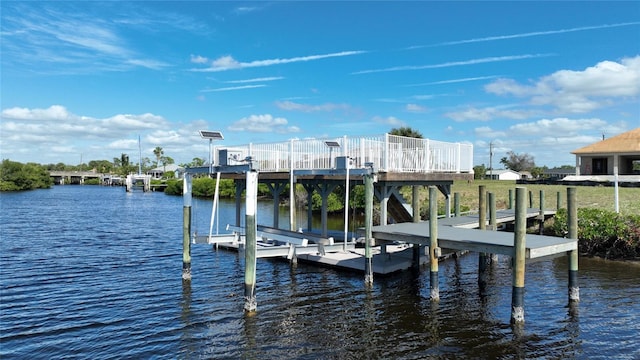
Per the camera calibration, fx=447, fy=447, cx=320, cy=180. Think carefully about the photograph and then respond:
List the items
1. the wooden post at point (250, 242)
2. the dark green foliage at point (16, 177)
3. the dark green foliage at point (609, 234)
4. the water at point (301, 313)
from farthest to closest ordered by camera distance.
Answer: the dark green foliage at point (16, 177) < the dark green foliage at point (609, 234) < the wooden post at point (250, 242) < the water at point (301, 313)

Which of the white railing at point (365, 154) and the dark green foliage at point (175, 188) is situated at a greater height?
the white railing at point (365, 154)

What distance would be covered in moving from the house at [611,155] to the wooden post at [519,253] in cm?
3868

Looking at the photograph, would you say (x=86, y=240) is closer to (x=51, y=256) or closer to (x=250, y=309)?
(x=51, y=256)

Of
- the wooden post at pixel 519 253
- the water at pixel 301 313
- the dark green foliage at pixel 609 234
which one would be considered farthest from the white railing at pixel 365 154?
the dark green foliage at pixel 609 234

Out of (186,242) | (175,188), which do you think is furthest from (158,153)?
(186,242)

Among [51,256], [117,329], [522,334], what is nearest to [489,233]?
[522,334]

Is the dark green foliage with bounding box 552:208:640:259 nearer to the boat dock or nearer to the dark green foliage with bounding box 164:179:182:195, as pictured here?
the boat dock

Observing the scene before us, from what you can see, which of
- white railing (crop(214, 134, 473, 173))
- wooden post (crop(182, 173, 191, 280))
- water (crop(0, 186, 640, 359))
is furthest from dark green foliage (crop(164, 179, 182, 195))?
wooden post (crop(182, 173, 191, 280))

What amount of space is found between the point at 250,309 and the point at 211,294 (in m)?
2.58

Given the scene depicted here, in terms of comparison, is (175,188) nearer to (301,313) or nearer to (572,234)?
(301,313)

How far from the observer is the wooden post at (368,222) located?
46.4ft

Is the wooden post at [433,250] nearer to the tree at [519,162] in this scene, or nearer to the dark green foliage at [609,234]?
the dark green foliage at [609,234]

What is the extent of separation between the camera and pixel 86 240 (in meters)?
25.8

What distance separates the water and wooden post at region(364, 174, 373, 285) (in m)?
0.51
